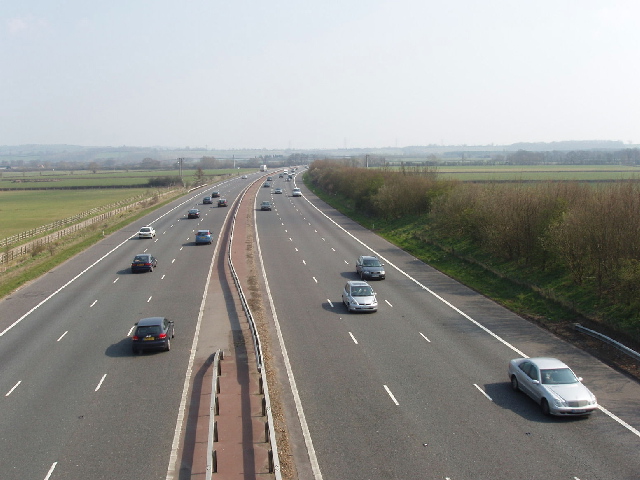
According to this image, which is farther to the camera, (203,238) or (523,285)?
(203,238)

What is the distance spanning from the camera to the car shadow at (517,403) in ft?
60.1

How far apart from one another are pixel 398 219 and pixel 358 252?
64.8 feet

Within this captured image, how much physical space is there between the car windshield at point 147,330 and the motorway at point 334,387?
38.6 inches

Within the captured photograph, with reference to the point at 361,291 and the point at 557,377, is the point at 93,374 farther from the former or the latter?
the point at 557,377

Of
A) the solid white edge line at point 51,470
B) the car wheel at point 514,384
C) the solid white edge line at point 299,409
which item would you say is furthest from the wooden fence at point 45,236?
the car wheel at point 514,384

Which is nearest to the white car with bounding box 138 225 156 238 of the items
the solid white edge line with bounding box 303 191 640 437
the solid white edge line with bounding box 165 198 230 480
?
the solid white edge line with bounding box 303 191 640 437

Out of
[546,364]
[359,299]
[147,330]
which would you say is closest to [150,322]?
[147,330]

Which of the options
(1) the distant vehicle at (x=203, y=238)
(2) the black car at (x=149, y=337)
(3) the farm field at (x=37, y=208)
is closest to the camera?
(2) the black car at (x=149, y=337)

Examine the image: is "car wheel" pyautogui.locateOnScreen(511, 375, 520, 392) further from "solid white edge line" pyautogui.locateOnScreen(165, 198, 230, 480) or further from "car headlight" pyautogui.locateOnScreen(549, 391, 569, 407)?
"solid white edge line" pyautogui.locateOnScreen(165, 198, 230, 480)

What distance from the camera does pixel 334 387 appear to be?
2078cm

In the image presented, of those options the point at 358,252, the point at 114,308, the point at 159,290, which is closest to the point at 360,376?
the point at 114,308

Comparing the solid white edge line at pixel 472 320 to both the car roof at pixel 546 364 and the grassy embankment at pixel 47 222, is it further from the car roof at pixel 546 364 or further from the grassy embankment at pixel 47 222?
the grassy embankment at pixel 47 222

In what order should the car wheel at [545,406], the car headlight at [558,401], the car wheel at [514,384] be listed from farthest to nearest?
1. the car wheel at [514,384]
2. the car wheel at [545,406]
3. the car headlight at [558,401]

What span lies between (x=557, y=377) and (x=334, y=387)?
23.0 feet
